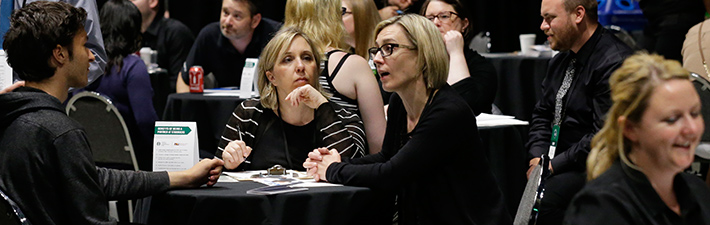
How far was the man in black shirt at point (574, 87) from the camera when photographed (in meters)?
3.45

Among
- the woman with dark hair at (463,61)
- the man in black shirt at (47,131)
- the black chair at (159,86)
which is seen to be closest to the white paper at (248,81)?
the woman with dark hair at (463,61)

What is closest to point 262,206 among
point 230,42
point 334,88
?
point 334,88

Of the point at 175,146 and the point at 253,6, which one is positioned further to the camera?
the point at 253,6

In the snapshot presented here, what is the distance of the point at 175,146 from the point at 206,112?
2.37 meters

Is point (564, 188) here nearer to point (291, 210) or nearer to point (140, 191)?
point (291, 210)

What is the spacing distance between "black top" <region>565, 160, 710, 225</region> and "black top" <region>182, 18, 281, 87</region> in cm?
461

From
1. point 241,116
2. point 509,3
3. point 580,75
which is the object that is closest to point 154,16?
point 509,3

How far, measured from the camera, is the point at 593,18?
12.0 ft

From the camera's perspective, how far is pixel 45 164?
7.89 feet

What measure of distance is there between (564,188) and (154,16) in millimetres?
5292

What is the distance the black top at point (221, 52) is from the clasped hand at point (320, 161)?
318 cm

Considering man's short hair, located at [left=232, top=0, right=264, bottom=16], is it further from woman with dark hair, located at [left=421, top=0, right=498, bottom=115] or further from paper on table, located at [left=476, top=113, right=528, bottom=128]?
paper on table, located at [left=476, top=113, right=528, bottom=128]

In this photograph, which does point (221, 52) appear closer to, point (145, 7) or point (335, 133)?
point (145, 7)

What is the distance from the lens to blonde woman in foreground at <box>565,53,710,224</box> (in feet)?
5.71
